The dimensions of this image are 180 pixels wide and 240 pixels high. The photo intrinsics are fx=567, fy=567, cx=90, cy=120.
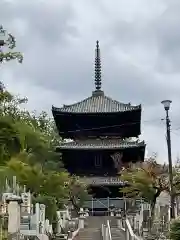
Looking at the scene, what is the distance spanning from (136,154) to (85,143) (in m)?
4.38

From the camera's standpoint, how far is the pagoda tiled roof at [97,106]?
Answer: 4756 cm

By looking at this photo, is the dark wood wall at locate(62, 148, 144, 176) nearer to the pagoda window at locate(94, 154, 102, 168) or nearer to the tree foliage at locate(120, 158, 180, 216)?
the pagoda window at locate(94, 154, 102, 168)

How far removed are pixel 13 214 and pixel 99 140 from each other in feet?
106

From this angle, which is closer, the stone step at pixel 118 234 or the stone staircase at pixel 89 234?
the stone step at pixel 118 234

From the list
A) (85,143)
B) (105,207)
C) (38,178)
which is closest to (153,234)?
(38,178)

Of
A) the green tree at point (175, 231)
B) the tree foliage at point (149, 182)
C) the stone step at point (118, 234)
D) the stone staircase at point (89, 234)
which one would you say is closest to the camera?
the green tree at point (175, 231)

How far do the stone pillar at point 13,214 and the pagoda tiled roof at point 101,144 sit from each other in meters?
30.0

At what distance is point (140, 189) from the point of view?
1394 inches

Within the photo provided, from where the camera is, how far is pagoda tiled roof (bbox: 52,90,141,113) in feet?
156

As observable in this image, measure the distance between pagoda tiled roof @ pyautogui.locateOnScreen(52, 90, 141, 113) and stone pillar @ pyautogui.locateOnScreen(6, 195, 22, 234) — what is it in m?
31.7

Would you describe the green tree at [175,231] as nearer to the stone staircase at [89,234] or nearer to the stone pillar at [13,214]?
the stone pillar at [13,214]

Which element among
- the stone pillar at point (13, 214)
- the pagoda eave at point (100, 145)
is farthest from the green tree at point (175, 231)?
the pagoda eave at point (100, 145)

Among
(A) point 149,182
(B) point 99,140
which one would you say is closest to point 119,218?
(A) point 149,182

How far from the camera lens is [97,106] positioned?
48938 mm
